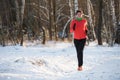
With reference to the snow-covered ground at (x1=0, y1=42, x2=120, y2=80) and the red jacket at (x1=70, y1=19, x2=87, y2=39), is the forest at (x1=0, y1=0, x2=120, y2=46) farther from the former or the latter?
the red jacket at (x1=70, y1=19, x2=87, y2=39)

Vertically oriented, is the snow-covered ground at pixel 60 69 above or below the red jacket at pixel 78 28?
below

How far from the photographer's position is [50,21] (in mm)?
31609

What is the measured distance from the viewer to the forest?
23.7 metres

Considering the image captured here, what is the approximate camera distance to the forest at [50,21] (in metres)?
23.7

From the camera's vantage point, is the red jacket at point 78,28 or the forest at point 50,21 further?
the forest at point 50,21

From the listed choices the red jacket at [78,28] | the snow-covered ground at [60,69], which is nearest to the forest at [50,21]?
the snow-covered ground at [60,69]

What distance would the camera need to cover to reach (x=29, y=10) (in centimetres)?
3484

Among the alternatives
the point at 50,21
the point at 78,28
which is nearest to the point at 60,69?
the point at 78,28

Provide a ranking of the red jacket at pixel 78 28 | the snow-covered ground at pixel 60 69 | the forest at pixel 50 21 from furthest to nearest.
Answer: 1. the forest at pixel 50 21
2. the red jacket at pixel 78 28
3. the snow-covered ground at pixel 60 69

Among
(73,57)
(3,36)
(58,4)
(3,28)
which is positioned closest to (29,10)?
(58,4)

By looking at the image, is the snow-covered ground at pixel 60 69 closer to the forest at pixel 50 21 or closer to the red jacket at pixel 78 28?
the red jacket at pixel 78 28

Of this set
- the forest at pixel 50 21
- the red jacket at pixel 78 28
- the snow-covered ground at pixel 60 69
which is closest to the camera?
the snow-covered ground at pixel 60 69

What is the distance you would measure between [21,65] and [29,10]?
2296 cm

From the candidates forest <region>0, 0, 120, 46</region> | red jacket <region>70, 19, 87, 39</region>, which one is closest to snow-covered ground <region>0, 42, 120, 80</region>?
red jacket <region>70, 19, 87, 39</region>
